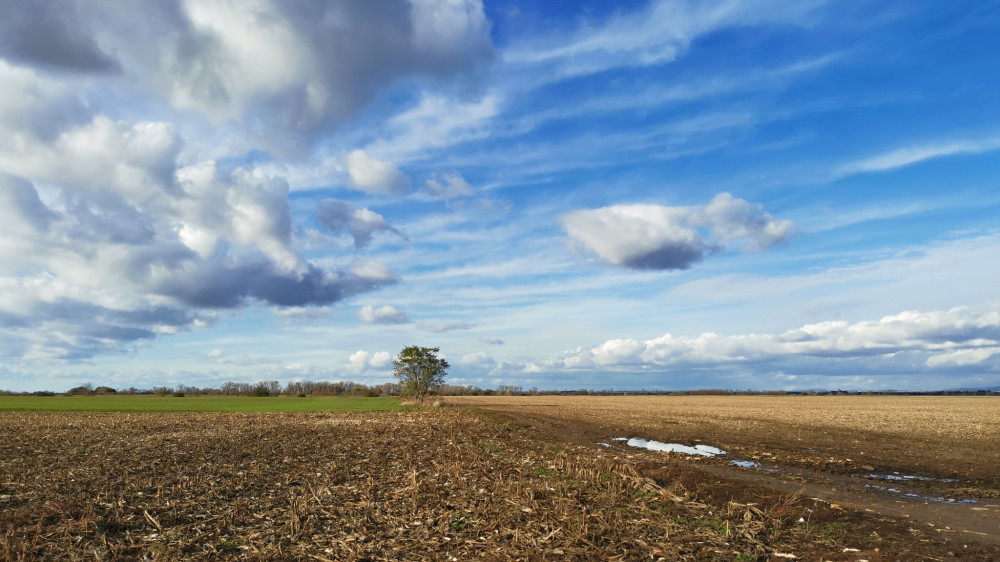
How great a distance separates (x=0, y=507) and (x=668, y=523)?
1669cm

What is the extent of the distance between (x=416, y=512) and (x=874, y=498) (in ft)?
44.1

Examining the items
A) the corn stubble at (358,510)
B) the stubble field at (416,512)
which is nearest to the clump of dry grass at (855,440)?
the stubble field at (416,512)

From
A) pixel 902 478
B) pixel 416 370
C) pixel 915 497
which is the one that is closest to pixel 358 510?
pixel 915 497

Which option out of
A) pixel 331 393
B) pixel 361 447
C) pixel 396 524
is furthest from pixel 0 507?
pixel 331 393

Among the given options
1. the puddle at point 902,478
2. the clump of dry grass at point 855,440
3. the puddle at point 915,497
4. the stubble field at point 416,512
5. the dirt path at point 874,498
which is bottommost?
the clump of dry grass at point 855,440

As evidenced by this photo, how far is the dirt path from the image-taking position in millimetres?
12984

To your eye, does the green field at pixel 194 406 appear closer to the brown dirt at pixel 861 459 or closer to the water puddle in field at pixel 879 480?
the brown dirt at pixel 861 459

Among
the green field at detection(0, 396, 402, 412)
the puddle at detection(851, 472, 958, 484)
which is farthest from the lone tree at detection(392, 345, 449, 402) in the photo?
the puddle at detection(851, 472, 958, 484)

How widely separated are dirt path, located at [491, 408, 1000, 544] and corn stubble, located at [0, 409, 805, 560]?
2.58 meters

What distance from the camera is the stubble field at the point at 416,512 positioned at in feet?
36.3

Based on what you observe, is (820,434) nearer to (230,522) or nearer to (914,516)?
(914,516)

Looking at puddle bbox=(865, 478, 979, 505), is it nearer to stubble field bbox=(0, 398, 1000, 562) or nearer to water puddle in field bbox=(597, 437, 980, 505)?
water puddle in field bbox=(597, 437, 980, 505)

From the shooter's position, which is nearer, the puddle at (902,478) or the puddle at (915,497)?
the puddle at (915,497)

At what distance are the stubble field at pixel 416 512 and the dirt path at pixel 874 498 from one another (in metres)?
0.65
